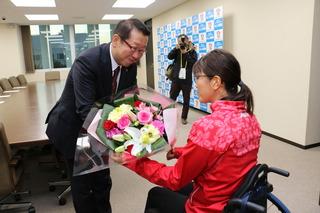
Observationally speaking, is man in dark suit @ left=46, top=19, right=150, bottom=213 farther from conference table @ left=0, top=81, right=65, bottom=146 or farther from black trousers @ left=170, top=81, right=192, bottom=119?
black trousers @ left=170, top=81, right=192, bottom=119

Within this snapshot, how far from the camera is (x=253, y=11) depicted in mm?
4391

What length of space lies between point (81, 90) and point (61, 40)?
403 inches

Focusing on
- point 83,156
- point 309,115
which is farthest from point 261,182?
point 309,115

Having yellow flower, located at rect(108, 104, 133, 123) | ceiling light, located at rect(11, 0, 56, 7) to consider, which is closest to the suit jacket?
yellow flower, located at rect(108, 104, 133, 123)

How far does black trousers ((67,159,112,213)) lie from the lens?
1.68 m

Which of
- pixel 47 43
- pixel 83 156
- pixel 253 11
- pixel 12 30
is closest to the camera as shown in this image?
pixel 83 156

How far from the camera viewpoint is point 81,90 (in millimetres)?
1424

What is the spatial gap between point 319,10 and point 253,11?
1.17m

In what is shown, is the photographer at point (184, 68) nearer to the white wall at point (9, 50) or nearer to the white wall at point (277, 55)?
the white wall at point (277, 55)

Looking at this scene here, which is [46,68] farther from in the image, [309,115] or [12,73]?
[309,115]

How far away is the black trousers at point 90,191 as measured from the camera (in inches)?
66.3

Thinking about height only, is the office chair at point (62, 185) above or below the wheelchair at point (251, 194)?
below

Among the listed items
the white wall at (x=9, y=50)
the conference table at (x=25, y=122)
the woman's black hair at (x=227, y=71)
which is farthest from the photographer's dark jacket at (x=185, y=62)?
the white wall at (x=9, y=50)

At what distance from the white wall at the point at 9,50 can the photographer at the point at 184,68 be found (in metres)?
6.35
